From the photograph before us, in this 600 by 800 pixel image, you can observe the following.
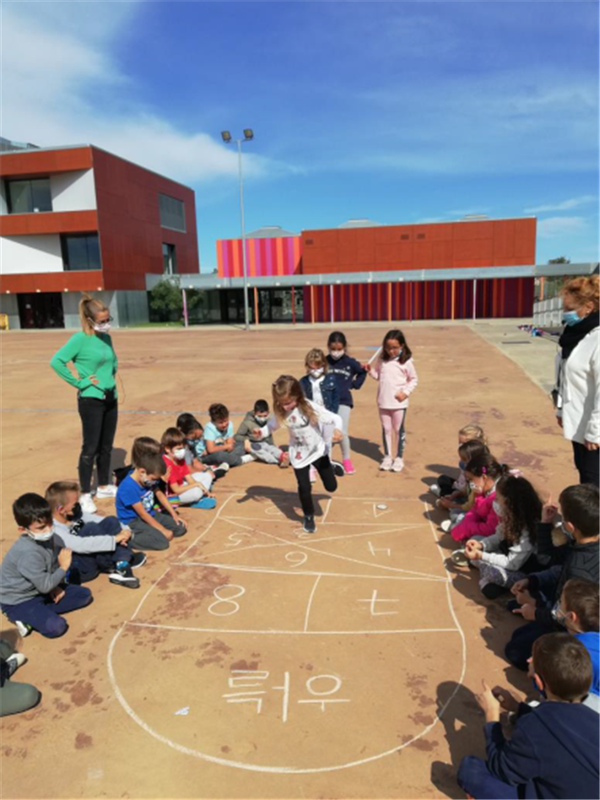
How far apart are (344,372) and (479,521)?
2482mm

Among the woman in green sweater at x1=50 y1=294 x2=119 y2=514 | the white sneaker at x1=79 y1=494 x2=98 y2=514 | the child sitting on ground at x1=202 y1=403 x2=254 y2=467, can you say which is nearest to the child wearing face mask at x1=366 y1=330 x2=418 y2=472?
the child sitting on ground at x1=202 y1=403 x2=254 y2=467

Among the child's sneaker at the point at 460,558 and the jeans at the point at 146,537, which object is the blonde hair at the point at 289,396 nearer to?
the jeans at the point at 146,537

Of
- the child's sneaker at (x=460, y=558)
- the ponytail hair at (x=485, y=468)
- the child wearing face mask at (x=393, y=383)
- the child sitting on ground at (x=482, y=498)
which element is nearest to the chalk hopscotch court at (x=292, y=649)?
the child's sneaker at (x=460, y=558)

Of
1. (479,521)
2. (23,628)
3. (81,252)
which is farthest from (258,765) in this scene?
(81,252)

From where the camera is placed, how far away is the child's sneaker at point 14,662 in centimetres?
311

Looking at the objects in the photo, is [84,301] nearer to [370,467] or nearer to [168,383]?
[370,467]

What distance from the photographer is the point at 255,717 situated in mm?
2732

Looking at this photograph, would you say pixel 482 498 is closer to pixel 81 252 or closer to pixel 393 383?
pixel 393 383

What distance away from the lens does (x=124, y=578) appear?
402 cm

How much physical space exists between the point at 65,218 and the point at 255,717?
3910 centimetres

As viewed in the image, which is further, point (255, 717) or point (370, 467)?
point (370, 467)

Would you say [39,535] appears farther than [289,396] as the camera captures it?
No

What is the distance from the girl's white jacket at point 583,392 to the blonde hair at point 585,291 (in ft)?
0.85

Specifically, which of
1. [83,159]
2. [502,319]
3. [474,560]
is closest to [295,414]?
[474,560]
